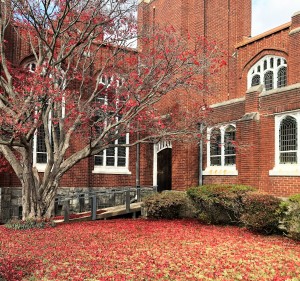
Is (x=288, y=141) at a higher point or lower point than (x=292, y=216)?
higher

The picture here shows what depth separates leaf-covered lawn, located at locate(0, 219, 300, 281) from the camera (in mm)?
6066

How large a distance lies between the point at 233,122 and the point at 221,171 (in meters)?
2.11

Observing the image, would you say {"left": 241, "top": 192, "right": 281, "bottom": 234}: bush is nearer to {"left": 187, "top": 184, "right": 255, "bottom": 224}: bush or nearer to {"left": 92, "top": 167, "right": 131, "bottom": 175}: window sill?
{"left": 187, "top": 184, "right": 255, "bottom": 224}: bush

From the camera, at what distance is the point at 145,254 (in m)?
7.55

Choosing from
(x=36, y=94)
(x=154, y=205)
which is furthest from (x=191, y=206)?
(x=36, y=94)

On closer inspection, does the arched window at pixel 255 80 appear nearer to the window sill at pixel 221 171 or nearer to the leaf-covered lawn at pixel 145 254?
the window sill at pixel 221 171

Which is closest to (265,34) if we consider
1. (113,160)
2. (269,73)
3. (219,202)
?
(269,73)

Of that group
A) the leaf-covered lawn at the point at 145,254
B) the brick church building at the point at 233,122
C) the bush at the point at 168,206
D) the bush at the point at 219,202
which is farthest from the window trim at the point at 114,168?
the leaf-covered lawn at the point at 145,254

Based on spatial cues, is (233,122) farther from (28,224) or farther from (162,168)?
(28,224)

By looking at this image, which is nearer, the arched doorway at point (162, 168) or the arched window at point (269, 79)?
the arched window at point (269, 79)

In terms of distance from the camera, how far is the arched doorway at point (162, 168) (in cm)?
1970

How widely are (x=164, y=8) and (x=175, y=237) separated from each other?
1375 centimetres

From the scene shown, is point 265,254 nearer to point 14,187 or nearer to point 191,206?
point 191,206

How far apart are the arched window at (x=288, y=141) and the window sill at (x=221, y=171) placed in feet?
7.19
